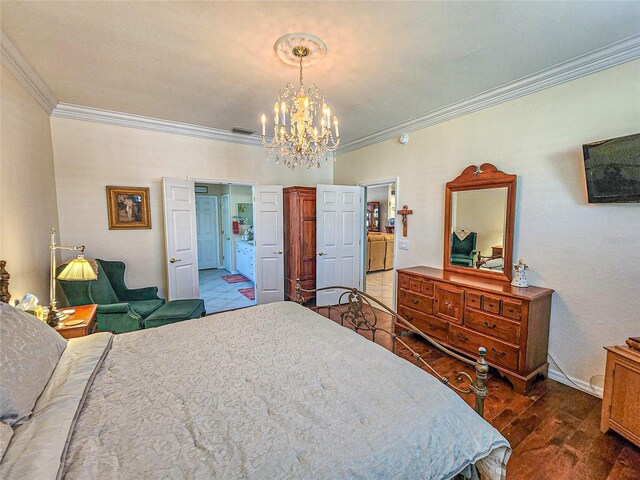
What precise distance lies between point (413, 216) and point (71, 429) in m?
3.66

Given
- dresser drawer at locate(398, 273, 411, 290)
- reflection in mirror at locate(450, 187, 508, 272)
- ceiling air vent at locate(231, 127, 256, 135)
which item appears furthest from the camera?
ceiling air vent at locate(231, 127, 256, 135)

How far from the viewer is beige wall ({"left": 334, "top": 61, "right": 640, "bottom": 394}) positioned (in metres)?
2.19

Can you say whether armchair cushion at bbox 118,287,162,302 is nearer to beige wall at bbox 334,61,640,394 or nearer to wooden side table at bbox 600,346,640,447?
beige wall at bbox 334,61,640,394

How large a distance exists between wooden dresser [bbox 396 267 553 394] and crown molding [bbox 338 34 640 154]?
5.95 feet

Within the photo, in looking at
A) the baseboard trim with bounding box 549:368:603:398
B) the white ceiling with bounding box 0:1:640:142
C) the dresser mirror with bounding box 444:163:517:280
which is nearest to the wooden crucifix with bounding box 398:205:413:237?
the dresser mirror with bounding box 444:163:517:280

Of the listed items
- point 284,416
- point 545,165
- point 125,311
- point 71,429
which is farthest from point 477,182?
point 125,311

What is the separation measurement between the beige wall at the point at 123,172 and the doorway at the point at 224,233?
2.51 meters

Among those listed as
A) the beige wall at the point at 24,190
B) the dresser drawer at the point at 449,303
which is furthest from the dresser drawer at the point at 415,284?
the beige wall at the point at 24,190

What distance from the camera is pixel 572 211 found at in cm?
243

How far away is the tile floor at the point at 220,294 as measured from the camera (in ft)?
15.5

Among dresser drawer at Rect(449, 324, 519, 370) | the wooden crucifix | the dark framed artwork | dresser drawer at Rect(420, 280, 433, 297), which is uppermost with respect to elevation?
the dark framed artwork

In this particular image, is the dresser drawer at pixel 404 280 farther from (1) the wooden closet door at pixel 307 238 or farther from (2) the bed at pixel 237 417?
(2) the bed at pixel 237 417

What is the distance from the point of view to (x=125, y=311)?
9.32 ft

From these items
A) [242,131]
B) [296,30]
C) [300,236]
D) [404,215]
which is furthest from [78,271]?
[404,215]
